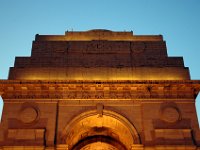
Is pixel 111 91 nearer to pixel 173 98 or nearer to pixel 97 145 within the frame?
pixel 173 98

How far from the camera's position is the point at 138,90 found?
2538cm

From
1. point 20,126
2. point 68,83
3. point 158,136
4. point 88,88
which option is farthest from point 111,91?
point 20,126

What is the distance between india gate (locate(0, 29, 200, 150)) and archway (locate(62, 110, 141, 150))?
0.25 feet

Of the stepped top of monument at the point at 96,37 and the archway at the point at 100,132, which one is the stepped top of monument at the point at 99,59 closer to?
the stepped top of monument at the point at 96,37

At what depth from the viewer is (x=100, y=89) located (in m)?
25.3

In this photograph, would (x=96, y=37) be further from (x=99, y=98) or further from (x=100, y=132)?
(x=100, y=132)

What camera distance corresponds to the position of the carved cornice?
24.9 metres

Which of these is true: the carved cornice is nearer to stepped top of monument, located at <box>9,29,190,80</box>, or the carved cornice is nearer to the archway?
stepped top of monument, located at <box>9,29,190,80</box>

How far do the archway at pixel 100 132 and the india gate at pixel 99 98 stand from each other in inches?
2.9

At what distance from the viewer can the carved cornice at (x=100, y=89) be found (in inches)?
981

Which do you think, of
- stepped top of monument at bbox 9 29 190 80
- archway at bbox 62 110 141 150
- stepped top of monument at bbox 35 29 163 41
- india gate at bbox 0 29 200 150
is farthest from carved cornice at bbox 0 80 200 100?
stepped top of monument at bbox 35 29 163 41

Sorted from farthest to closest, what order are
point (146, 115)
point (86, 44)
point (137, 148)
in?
1. point (86, 44)
2. point (146, 115)
3. point (137, 148)

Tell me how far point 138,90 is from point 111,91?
210 centimetres

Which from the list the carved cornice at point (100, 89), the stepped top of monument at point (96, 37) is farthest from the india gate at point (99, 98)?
the stepped top of monument at point (96, 37)
